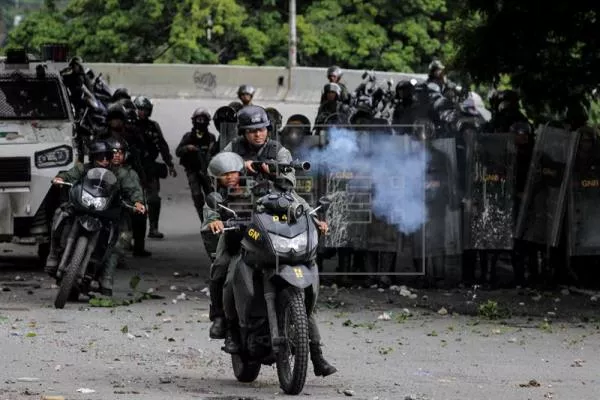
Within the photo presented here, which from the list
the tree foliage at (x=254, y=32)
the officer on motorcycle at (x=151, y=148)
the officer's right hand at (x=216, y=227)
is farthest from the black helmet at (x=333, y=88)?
the tree foliage at (x=254, y=32)

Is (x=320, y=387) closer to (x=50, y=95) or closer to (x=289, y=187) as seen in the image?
(x=289, y=187)

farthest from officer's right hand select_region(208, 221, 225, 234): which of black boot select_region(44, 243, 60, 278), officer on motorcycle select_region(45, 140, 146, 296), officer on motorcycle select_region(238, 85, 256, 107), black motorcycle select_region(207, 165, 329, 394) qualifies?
officer on motorcycle select_region(238, 85, 256, 107)

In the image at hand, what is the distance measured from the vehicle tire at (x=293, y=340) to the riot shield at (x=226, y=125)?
7.56m

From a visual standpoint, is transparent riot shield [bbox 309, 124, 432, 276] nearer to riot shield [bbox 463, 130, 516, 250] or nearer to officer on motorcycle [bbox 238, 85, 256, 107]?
riot shield [bbox 463, 130, 516, 250]

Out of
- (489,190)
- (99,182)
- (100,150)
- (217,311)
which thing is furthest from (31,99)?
(217,311)

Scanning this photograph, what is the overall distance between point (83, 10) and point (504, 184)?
2794cm

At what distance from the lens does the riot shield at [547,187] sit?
58.9 feet

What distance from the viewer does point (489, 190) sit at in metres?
18.5

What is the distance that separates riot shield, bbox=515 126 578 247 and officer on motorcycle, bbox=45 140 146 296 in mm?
4200

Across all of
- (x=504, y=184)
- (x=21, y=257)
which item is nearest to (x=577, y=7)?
(x=504, y=184)

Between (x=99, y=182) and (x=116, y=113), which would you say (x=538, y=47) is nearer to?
(x=116, y=113)

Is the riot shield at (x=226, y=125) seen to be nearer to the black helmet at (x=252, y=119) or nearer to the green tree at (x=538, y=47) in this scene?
the green tree at (x=538, y=47)

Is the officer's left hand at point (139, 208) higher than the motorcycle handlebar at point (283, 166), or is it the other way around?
the motorcycle handlebar at point (283, 166)

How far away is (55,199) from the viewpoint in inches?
752
